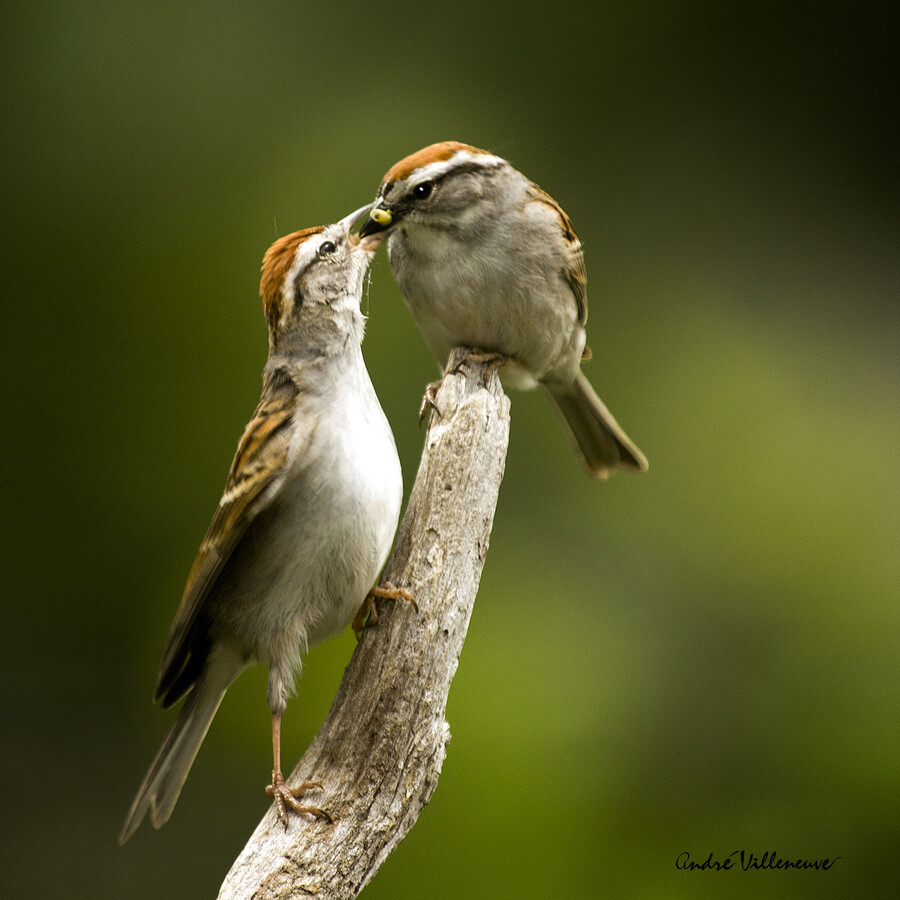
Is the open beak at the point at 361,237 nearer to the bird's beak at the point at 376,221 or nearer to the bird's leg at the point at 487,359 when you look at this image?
the bird's beak at the point at 376,221

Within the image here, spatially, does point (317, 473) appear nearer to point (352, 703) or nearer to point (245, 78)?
point (352, 703)

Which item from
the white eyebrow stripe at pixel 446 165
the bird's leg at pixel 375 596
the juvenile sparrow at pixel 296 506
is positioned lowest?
the bird's leg at pixel 375 596

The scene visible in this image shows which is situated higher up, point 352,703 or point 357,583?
point 357,583

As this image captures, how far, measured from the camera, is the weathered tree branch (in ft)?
5.30

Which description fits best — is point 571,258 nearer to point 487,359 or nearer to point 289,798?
point 487,359

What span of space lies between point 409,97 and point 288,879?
202 cm

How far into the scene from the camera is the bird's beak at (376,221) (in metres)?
1.87

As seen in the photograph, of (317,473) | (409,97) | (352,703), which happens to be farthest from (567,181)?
(352,703)

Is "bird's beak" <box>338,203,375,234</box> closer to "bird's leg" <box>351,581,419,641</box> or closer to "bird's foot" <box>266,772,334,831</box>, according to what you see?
"bird's leg" <box>351,581,419,641</box>

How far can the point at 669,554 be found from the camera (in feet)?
9.56
